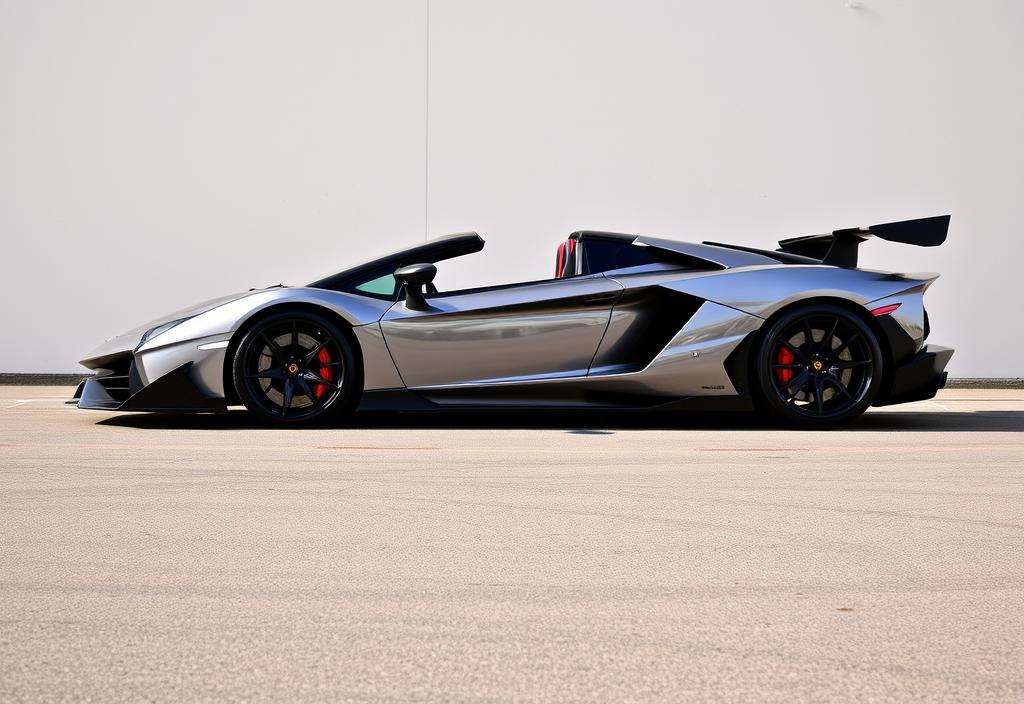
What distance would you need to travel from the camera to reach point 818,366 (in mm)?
5965

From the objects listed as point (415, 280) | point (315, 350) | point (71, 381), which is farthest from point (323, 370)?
point (71, 381)

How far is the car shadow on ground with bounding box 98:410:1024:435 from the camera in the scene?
600cm

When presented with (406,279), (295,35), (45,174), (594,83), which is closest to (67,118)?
(45,174)

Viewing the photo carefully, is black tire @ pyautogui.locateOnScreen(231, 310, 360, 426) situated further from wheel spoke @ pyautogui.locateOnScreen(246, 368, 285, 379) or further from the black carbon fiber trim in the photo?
the black carbon fiber trim

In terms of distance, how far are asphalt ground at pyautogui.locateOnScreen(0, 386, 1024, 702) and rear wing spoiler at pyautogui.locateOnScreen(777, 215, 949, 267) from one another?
147 centimetres

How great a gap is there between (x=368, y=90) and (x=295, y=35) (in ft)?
2.67

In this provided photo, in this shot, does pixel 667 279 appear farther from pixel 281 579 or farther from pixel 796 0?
pixel 796 0

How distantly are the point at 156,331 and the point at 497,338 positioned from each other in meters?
1.74

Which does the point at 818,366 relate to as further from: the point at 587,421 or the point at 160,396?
the point at 160,396

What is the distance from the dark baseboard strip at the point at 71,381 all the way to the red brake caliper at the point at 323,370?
15.8 ft

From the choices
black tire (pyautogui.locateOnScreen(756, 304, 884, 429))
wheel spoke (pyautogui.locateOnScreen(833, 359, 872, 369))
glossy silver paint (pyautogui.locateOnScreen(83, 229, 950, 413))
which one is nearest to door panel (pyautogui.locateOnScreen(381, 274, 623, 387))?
glossy silver paint (pyautogui.locateOnScreen(83, 229, 950, 413))

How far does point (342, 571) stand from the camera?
8.53ft

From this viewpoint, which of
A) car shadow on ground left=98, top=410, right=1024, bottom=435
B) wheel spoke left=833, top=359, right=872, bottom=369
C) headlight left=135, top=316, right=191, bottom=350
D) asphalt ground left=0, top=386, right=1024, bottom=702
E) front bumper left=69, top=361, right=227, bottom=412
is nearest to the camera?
asphalt ground left=0, top=386, right=1024, bottom=702

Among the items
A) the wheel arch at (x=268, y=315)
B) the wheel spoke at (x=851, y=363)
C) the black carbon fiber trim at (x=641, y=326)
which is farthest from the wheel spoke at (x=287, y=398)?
the wheel spoke at (x=851, y=363)
